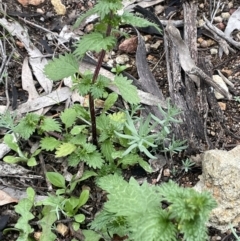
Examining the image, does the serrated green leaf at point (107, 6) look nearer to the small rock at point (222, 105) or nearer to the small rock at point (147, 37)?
the small rock at point (222, 105)

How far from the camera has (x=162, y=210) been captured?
2.07 metres

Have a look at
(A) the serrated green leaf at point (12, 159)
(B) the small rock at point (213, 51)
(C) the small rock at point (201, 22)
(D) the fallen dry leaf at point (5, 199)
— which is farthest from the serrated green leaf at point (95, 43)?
(C) the small rock at point (201, 22)

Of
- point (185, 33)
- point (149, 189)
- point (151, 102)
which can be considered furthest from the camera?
point (185, 33)

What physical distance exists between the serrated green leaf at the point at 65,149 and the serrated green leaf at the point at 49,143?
0.04 m

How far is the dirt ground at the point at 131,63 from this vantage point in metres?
3.06

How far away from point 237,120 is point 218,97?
201 millimetres

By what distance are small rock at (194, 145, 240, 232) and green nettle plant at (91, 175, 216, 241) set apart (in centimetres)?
66

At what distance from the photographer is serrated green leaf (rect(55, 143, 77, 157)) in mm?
2969

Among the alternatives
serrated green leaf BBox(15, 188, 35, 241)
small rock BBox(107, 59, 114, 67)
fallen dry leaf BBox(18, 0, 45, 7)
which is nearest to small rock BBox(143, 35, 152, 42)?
small rock BBox(107, 59, 114, 67)

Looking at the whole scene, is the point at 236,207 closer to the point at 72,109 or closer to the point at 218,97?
the point at 218,97

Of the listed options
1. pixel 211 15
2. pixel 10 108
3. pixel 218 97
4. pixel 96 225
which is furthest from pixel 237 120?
pixel 10 108

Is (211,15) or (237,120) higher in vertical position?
(211,15)

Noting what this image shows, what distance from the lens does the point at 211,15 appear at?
3.83 metres

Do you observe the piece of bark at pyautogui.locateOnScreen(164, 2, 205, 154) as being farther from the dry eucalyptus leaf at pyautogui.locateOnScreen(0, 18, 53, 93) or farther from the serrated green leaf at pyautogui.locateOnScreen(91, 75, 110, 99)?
the dry eucalyptus leaf at pyautogui.locateOnScreen(0, 18, 53, 93)
